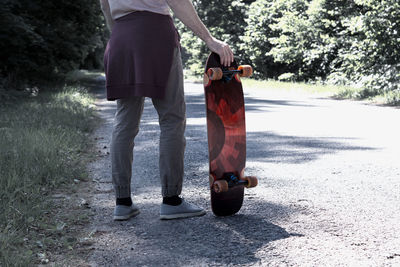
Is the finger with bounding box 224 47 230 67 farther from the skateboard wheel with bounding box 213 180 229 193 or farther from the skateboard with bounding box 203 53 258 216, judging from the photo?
the skateboard wheel with bounding box 213 180 229 193

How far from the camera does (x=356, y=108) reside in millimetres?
10391

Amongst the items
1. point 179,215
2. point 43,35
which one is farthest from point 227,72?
point 43,35

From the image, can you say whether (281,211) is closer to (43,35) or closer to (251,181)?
(251,181)

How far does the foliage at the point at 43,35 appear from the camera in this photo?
14.0 m

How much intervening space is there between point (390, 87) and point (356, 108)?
15.4ft

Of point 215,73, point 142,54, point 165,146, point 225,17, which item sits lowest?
point 165,146

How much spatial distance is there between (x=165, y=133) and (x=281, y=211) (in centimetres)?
92

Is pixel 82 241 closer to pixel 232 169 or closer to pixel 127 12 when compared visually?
pixel 232 169

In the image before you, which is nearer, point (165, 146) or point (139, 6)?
point (139, 6)

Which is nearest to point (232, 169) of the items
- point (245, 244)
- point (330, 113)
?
point (245, 244)

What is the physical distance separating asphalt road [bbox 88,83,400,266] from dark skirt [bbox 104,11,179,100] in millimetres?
865

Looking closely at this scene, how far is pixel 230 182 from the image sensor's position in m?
3.35

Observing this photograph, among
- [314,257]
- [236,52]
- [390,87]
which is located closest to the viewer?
[314,257]

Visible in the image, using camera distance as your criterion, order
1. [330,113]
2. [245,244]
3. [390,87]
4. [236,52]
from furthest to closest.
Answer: [236,52], [390,87], [330,113], [245,244]
